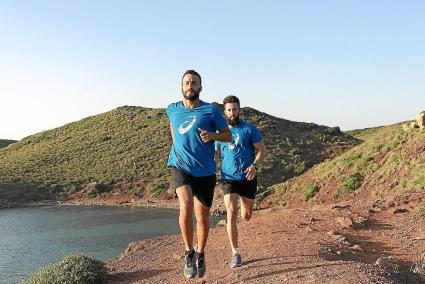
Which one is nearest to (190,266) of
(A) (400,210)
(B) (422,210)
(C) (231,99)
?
(C) (231,99)

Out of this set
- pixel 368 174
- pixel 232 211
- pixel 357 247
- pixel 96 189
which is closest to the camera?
pixel 232 211

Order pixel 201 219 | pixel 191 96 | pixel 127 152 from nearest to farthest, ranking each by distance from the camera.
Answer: pixel 191 96 < pixel 201 219 < pixel 127 152

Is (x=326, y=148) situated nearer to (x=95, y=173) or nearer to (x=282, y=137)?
(x=282, y=137)

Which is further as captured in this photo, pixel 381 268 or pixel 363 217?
pixel 363 217

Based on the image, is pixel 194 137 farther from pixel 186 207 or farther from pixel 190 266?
pixel 190 266

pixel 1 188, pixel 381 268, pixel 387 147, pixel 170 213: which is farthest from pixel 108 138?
pixel 381 268

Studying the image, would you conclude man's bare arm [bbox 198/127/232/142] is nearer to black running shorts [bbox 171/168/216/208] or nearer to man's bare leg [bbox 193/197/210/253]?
black running shorts [bbox 171/168/216/208]

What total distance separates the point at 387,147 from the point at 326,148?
86.8 ft

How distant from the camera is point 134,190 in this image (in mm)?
40188

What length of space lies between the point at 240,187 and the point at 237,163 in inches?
15.4

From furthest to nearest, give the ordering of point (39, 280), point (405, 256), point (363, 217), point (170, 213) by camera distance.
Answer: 1. point (170, 213)
2. point (363, 217)
3. point (39, 280)
4. point (405, 256)

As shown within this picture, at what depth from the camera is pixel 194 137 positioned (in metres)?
5.90

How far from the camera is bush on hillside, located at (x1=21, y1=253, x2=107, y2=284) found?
1047cm

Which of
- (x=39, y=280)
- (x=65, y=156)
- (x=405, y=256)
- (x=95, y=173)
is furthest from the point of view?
(x=65, y=156)
